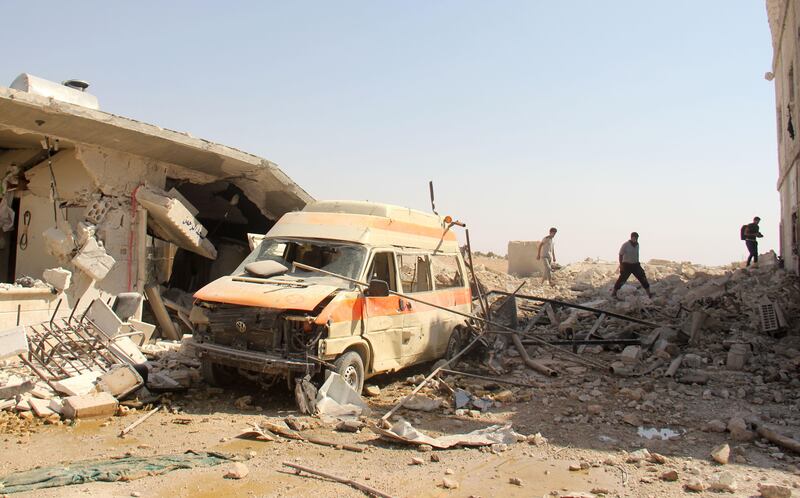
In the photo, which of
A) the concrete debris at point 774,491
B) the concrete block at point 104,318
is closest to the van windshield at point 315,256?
the concrete block at point 104,318

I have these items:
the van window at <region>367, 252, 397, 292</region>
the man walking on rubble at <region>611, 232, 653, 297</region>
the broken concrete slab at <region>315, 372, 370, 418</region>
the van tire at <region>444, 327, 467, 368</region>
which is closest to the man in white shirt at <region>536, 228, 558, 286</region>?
the man walking on rubble at <region>611, 232, 653, 297</region>

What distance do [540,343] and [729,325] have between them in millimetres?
3780

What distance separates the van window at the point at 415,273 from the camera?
833 cm

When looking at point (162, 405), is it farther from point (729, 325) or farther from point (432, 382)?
point (729, 325)

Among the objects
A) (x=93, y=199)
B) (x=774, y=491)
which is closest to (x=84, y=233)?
(x=93, y=199)

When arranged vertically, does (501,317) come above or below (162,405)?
above

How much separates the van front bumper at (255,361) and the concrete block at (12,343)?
1667 millimetres

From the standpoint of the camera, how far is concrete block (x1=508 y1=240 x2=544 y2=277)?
74.9ft

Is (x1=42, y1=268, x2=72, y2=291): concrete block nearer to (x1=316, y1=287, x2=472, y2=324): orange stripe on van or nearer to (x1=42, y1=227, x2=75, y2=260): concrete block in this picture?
(x1=42, y1=227, x2=75, y2=260): concrete block

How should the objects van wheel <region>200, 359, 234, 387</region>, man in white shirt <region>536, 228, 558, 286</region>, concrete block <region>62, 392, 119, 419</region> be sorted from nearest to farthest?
concrete block <region>62, 392, 119, 419</region> → van wheel <region>200, 359, 234, 387</region> → man in white shirt <region>536, 228, 558, 286</region>

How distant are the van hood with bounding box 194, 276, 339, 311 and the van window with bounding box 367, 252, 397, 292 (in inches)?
35.0

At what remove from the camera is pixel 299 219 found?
8172 mm

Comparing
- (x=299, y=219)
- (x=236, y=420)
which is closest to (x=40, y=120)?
(x=299, y=219)

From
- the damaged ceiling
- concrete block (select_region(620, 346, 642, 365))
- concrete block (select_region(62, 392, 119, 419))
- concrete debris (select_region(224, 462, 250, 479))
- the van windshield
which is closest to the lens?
concrete debris (select_region(224, 462, 250, 479))
